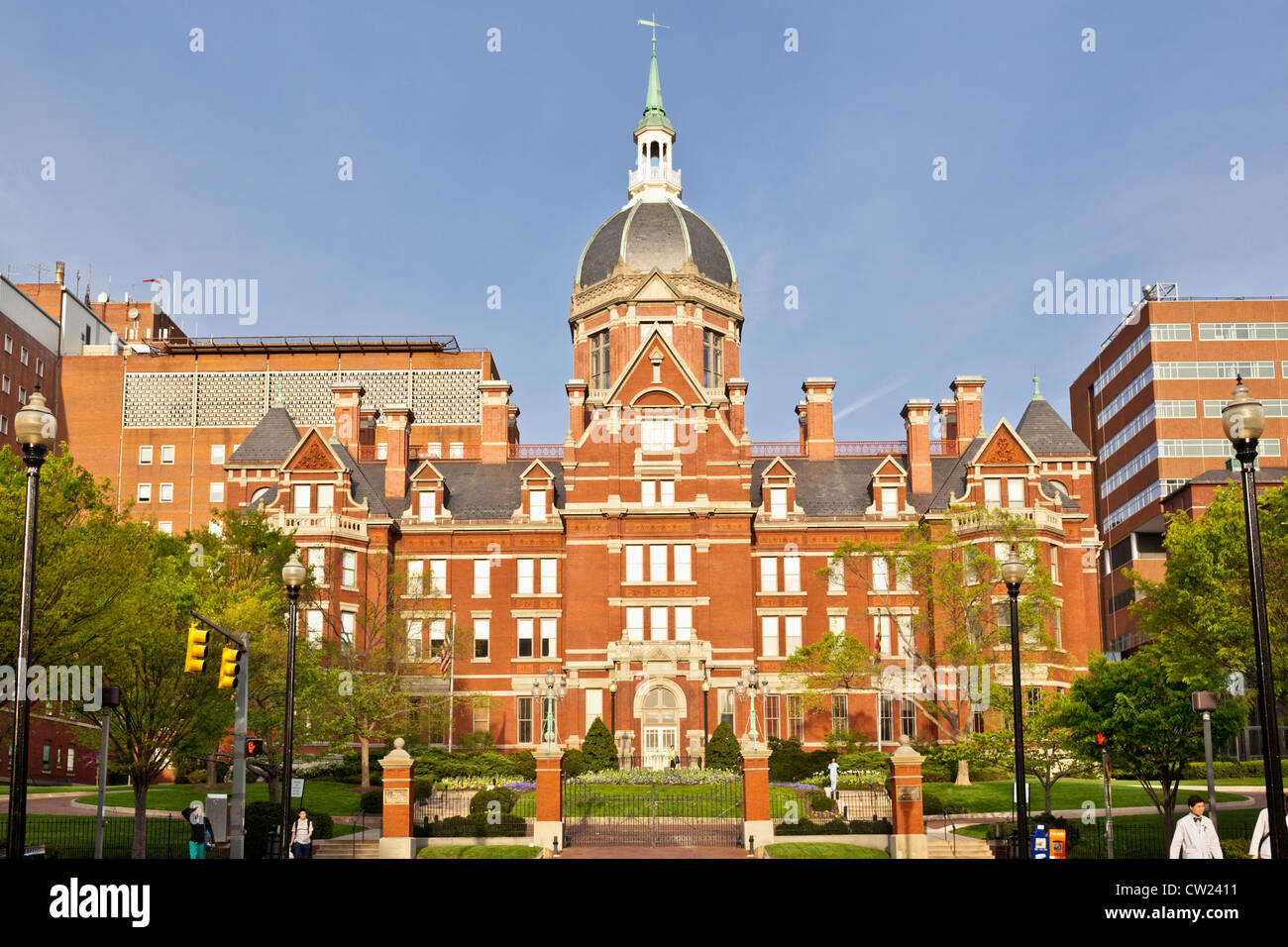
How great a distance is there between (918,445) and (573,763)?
91.7ft

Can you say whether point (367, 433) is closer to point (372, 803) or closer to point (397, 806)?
point (372, 803)

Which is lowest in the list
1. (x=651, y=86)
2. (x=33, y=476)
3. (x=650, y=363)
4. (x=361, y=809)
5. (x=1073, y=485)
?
(x=361, y=809)

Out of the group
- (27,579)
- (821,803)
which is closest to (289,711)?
(27,579)

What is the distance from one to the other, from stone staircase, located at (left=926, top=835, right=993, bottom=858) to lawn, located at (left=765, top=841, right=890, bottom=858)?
1813 mm

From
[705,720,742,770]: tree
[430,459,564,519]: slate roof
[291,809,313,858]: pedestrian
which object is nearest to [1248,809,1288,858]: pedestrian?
[291,809,313,858]: pedestrian

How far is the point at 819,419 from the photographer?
73.6m

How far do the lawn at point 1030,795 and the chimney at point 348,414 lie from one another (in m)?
40.2

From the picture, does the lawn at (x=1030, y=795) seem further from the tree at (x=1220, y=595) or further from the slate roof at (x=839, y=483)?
the slate roof at (x=839, y=483)

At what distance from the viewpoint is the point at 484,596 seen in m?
68.2

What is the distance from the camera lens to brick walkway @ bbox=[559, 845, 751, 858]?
33281 mm
